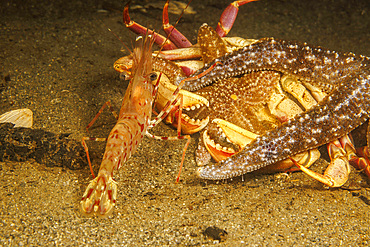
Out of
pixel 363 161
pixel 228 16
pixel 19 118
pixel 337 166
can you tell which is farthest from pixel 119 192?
pixel 228 16

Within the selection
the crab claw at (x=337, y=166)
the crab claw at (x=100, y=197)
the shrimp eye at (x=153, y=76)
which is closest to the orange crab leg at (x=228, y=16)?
the shrimp eye at (x=153, y=76)

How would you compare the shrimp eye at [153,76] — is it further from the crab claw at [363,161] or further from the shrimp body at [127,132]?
the crab claw at [363,161]

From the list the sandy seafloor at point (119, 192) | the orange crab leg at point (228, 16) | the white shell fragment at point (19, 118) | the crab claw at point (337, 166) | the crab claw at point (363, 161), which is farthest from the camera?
the orange crab leg at point (228, 16)

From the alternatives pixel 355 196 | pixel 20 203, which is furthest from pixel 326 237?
pixel 20 203

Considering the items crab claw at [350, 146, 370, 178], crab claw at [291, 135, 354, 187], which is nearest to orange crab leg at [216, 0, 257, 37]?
crab claw at [291, 135, 354, 187]

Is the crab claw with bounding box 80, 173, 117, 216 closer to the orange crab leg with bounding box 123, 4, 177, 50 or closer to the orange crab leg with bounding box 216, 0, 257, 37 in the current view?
the orange crab leg with bounding box 123, 4, 177, 50

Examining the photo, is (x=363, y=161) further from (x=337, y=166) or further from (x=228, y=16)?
(x=228, y=16)
